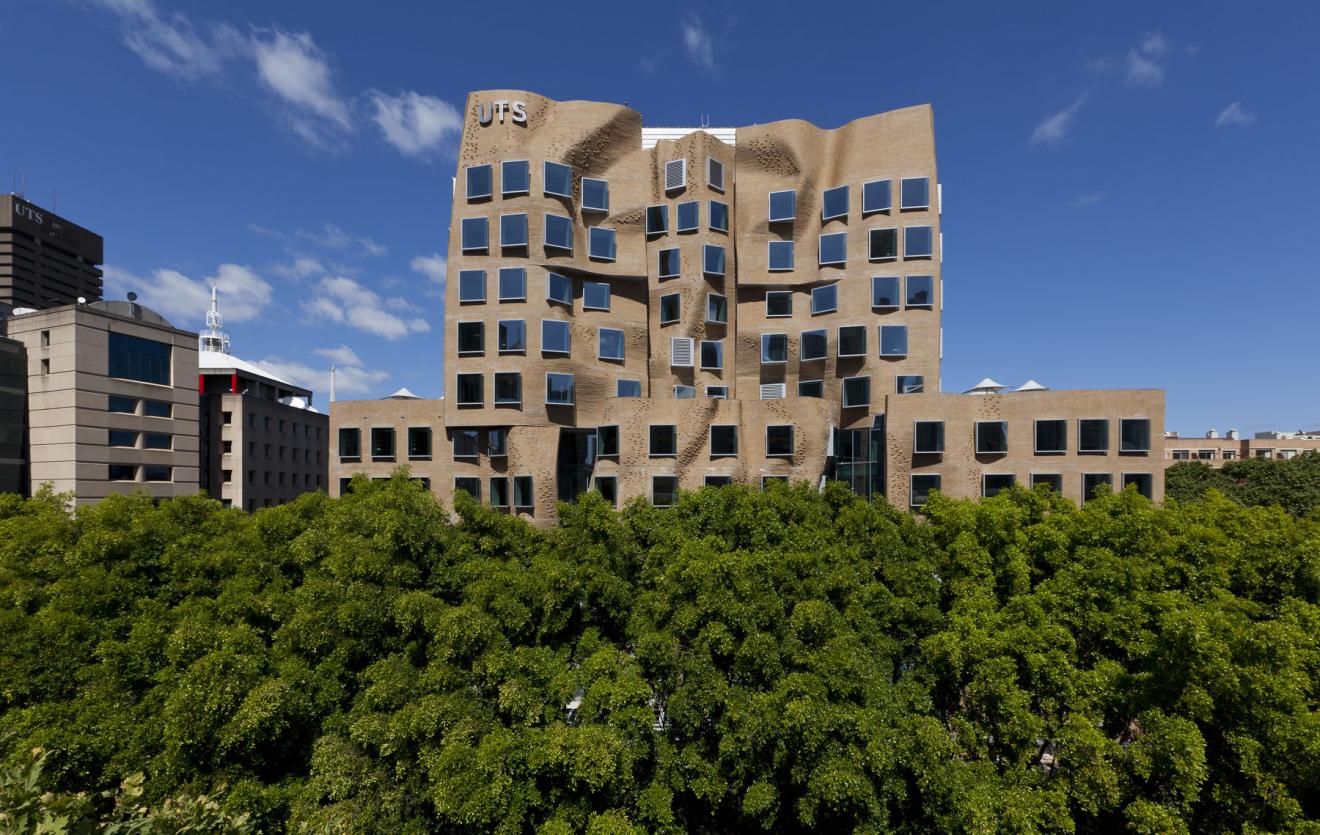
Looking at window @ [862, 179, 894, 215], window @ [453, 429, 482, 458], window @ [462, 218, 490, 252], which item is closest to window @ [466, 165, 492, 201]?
window @ [462, 218, 490, 252]

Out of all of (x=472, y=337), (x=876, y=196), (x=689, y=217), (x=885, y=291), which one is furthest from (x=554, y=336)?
(x=876, y=196)

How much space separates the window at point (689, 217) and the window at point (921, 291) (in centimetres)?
1493

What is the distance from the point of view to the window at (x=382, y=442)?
35219 mm

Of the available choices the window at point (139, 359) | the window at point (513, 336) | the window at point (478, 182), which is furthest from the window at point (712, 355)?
the window at point (139, 359)

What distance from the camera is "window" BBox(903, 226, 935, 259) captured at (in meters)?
34.8

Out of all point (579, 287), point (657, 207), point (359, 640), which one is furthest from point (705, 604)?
point (657, 207)

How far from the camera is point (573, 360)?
35.3m

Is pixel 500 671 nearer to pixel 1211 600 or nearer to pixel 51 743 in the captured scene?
pixel 51 743

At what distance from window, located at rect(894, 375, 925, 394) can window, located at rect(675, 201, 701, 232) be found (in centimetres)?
1722

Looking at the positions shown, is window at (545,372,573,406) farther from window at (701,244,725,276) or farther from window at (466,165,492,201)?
window at (466,165,492,201)

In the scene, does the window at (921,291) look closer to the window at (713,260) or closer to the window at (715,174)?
the window at (713,260)

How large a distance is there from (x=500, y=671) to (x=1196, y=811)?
799 inches

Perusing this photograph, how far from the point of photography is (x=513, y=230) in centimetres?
3409

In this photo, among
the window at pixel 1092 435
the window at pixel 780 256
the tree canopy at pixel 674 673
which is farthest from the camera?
the window at pixel 780 256
